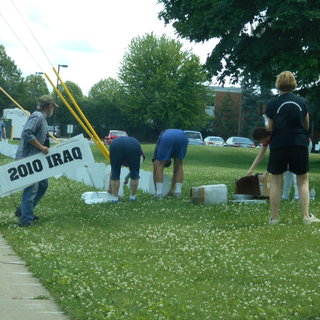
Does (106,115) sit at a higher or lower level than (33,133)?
lower

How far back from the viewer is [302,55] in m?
27.3

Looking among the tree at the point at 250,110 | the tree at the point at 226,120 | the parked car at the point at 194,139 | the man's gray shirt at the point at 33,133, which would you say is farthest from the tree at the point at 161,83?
the man's gray shirt at the point at 33,133

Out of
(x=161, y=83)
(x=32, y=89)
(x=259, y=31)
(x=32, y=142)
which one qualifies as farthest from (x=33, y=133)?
(x=32, y=89)

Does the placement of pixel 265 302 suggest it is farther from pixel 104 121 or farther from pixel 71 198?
pixel 104 121

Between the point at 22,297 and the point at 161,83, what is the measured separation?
249 feet

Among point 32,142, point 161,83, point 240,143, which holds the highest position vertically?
point 161,83

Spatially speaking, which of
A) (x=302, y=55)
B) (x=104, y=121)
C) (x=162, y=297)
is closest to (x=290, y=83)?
(x=162, y=297)

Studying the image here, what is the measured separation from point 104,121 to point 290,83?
261 ft

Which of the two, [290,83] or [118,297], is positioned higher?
[290,83]

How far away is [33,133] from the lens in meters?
11.7

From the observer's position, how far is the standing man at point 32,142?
11578 millimetres

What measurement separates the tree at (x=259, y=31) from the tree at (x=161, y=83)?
170 ft

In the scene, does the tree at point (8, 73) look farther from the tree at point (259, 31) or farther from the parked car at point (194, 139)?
the tree at point (259, 31)

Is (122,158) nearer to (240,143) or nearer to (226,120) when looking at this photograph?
(240,143)
